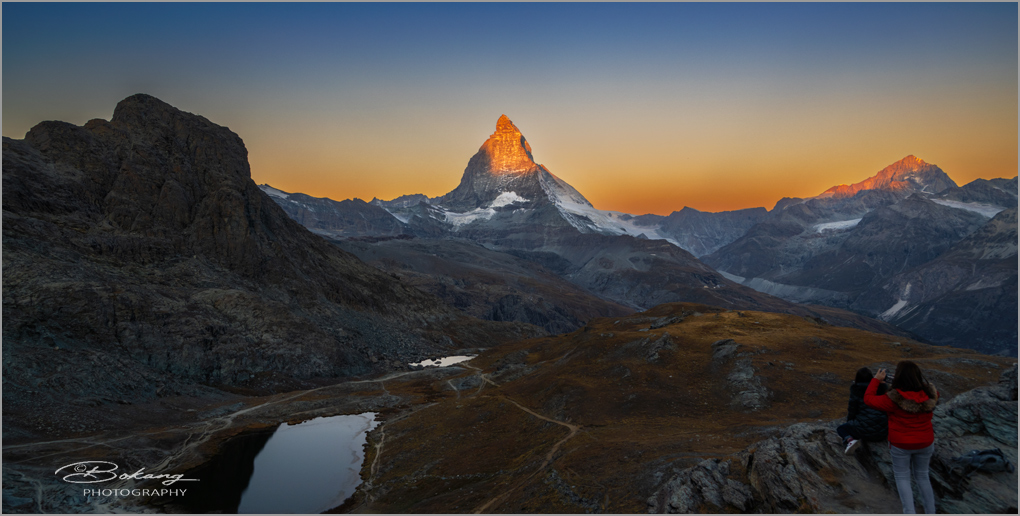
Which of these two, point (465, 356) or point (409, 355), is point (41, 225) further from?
point (465, 356)

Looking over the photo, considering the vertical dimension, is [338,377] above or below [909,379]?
below

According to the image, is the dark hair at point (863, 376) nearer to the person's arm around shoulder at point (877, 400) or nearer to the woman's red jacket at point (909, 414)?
the person's arm around shoulder at point (877, 400)

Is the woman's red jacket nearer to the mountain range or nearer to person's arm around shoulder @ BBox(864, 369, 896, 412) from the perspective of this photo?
person's arm around shoulder @ BBox(864, 369, 896, 412)

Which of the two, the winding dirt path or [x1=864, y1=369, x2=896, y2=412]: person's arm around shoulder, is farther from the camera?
the winding dirt path

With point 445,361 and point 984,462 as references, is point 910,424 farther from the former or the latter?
point 445,361

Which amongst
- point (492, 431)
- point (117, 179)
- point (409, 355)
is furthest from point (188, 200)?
point (492, 431)

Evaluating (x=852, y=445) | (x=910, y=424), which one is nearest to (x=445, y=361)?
(x=852, y=445)

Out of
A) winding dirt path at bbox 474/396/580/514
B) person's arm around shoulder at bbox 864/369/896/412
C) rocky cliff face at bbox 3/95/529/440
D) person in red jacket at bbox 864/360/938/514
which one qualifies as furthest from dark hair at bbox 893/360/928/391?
rocky cliff face at bbox 3/95/529/440
